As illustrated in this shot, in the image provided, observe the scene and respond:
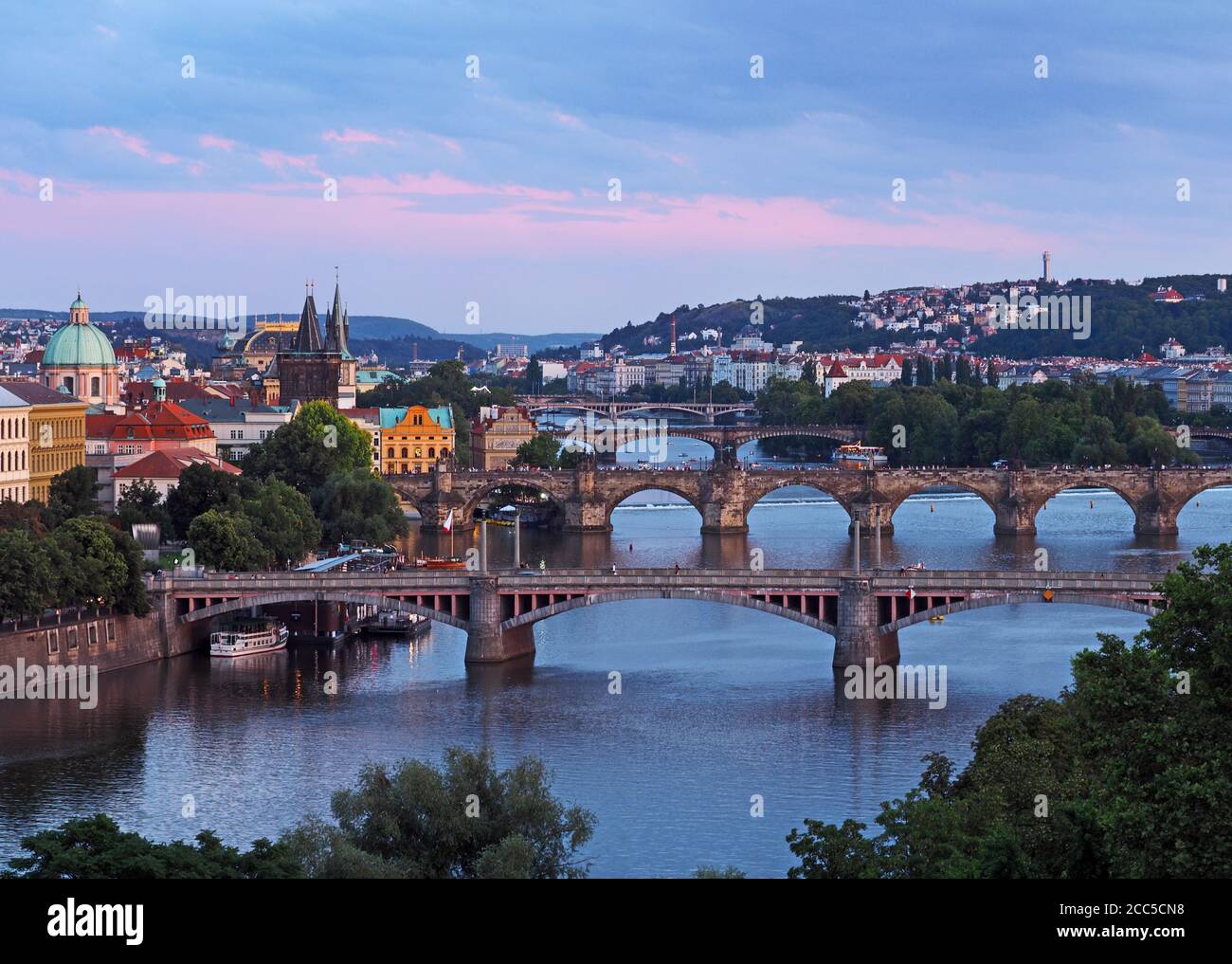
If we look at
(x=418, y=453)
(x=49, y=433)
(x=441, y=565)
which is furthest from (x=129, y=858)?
(x=418, y=453)

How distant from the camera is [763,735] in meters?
30.3

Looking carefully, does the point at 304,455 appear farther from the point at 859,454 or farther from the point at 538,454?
the point at 859,454

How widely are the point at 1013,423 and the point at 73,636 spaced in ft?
177

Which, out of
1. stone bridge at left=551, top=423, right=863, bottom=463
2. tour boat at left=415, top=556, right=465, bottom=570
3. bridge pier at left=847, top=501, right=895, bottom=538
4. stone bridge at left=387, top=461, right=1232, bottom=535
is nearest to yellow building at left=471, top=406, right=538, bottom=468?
stone bridge at left=551, top=423, right=863, bottom=463

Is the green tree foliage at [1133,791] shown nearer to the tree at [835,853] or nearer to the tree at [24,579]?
the tree at [835,853]

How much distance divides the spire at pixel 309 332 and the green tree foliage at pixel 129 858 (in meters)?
61.3

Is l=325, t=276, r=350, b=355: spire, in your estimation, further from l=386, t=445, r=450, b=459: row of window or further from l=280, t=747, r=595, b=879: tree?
l=280, t=747, r=595, b=879: tree

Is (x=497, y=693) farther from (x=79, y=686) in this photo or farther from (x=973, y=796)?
(x=973, y=796)

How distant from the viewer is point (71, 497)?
4741 cm

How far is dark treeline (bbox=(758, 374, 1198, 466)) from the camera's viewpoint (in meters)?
80.6

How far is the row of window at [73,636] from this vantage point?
34281 millimetres

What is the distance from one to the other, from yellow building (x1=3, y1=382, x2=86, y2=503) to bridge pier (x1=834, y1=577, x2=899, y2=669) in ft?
72.7
